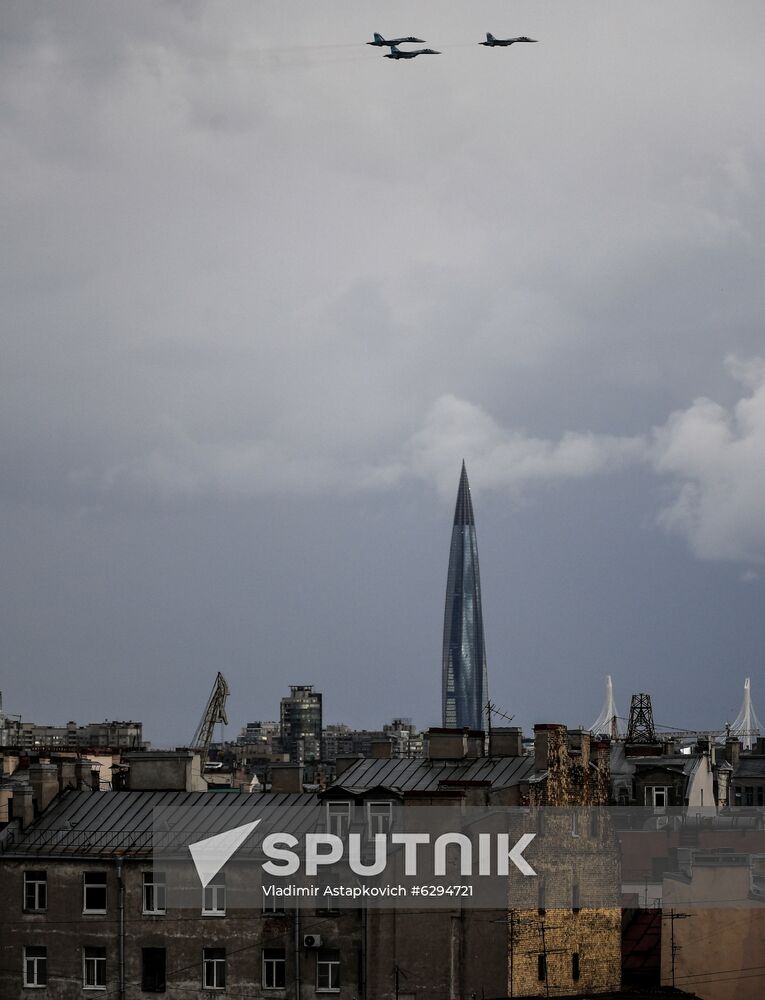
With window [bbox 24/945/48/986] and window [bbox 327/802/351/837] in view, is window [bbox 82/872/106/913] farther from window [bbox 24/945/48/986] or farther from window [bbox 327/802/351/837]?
window [bbox 327/802/351/837]

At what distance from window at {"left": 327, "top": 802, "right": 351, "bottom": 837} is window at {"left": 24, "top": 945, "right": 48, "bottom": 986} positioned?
1209cm

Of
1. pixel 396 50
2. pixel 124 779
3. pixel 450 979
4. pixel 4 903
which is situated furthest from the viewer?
pixel 396 50

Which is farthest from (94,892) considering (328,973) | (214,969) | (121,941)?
(328,973)

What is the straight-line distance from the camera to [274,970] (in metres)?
71.3

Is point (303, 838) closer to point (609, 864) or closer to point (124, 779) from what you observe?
point (609, 864)

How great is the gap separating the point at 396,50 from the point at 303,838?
354ft

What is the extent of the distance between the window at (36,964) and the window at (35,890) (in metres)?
1.55

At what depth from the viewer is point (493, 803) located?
71.8 meters

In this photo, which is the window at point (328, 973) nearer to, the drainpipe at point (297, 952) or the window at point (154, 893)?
the drainpipe at point (297, 952)

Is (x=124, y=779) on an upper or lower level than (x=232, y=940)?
upper

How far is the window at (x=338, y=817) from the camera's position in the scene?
73.1m

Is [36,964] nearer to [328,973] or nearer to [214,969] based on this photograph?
[214,969]

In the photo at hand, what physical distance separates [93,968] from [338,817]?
1099 cm

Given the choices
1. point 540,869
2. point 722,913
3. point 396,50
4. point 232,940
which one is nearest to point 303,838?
point 232,940
